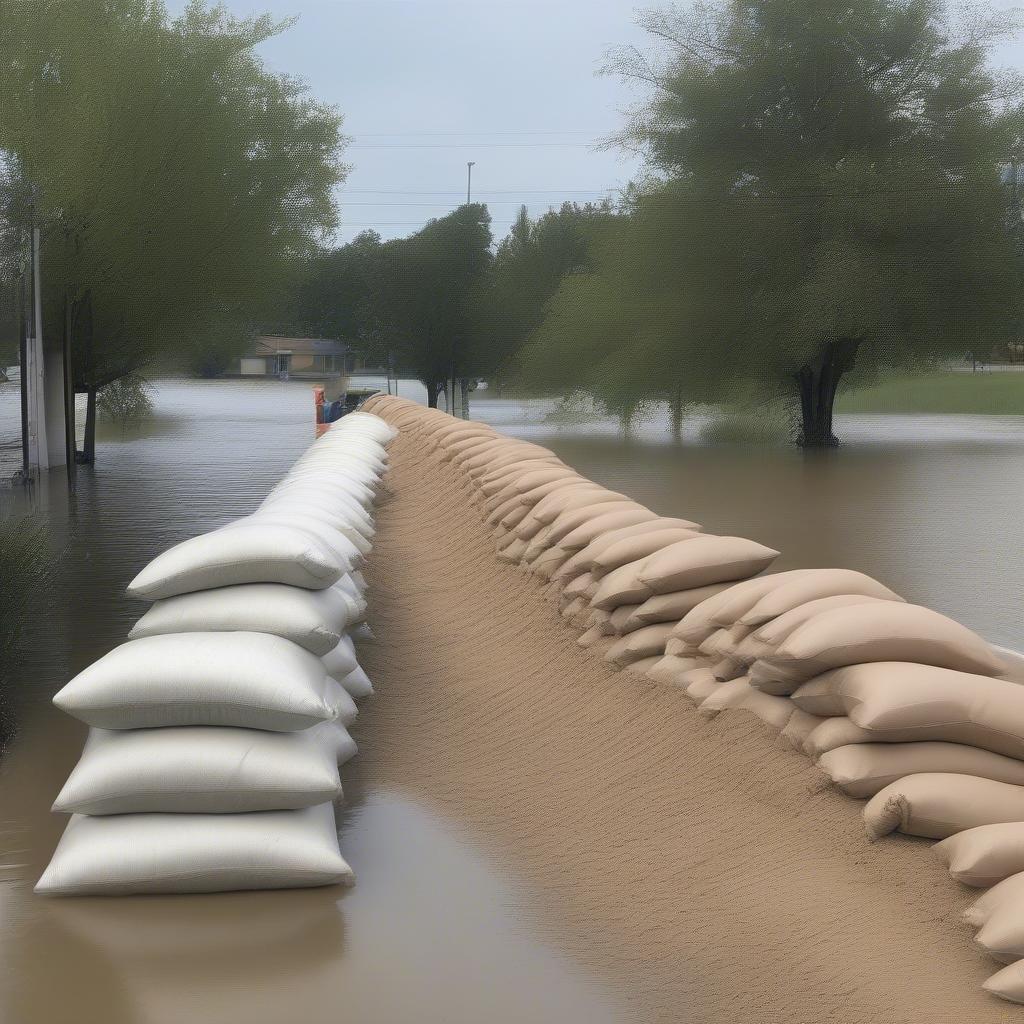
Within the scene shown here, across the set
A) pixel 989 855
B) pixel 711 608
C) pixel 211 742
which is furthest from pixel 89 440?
pixel 989 855

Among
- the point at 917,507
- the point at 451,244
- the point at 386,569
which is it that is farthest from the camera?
the point at 451,244

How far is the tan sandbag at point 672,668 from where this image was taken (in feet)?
11.5

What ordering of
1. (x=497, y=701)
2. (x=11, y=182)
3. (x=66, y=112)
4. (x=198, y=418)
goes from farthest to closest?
(x=198, y=418), (x=66, y=112), (x=11, y=182), (x=497, y=701)

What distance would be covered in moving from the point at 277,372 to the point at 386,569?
41765mm

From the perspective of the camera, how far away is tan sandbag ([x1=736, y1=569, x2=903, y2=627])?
3.03m

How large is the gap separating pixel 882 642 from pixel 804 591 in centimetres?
41

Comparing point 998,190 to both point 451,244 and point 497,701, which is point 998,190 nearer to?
point 451,244

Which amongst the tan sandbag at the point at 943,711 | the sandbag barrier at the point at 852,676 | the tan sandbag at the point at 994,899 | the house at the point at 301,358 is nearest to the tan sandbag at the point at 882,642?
the sandbag barrier at the point at 852,676

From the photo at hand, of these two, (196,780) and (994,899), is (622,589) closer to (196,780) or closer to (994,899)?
(196,780)

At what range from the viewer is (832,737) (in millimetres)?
2688

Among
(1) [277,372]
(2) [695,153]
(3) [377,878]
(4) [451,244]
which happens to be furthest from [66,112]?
(1) [277,372]

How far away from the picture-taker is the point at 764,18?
19.0 meters

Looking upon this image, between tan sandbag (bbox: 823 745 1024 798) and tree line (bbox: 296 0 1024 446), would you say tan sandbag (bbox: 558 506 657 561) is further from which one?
tree line (bbox: 296 0 1024 446)

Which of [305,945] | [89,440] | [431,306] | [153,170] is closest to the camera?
[305,945]
